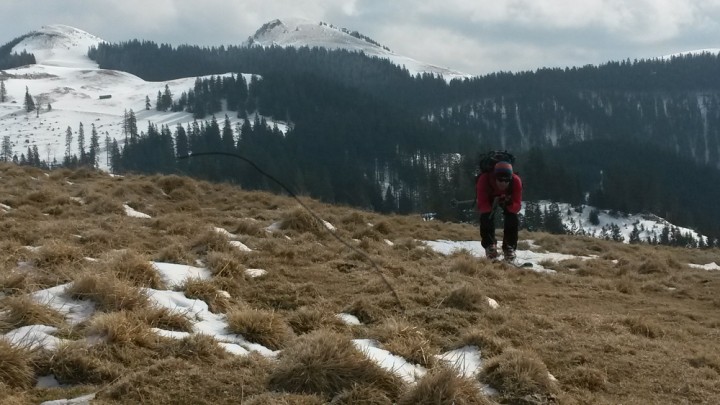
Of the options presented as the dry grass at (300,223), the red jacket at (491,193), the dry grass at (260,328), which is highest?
the red jacket at (491,193)

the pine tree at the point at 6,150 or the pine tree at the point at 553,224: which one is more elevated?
the pine tree at the point at 6,150

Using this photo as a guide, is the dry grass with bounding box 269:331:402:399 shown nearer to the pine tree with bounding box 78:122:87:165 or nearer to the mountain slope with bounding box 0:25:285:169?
the pine tree with bounding box 78:122:87:165

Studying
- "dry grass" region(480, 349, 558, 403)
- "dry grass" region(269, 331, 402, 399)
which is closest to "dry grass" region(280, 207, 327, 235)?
"dry grass" region(480, 349, 558, 403)

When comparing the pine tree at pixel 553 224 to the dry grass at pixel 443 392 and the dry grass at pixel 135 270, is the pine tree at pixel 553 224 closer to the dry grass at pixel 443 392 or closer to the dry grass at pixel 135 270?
the dry grass at pixel 135 270

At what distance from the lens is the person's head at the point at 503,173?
33.4 ft

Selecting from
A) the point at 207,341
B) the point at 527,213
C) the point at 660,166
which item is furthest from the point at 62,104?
Result: the point at 207,341

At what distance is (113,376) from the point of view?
3.77 metres

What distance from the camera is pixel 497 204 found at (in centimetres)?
1062

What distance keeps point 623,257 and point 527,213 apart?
70579 millimetres

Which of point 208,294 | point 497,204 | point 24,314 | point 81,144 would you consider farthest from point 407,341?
point 81,144

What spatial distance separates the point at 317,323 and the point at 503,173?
19.6ft

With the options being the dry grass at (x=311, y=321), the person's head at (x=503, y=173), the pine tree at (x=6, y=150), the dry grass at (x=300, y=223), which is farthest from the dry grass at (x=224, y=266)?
the pine tree at (x=6, y=150)

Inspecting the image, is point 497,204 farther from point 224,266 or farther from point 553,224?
point 553,224

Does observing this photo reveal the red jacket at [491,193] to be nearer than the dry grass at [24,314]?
No
